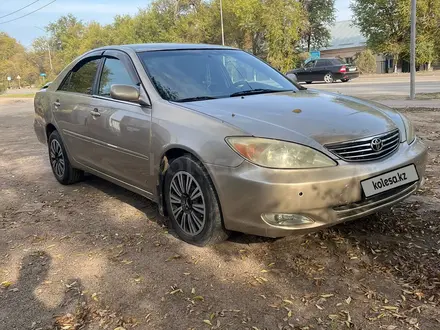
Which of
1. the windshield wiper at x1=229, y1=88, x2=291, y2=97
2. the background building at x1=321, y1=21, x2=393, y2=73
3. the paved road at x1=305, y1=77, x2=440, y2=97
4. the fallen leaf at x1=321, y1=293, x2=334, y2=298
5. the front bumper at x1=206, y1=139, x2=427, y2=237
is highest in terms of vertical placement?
the background building at x1=321, y1=21, x2=393, y2=73

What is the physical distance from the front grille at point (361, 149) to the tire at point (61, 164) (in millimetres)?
3416

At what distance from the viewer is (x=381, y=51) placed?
41.3 m

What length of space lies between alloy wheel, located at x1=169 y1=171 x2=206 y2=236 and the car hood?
55 cm

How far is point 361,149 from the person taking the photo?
9.97ft

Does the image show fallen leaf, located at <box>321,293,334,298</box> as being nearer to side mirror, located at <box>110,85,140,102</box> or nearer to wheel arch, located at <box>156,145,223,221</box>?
wheel arch, located at <box>156,145,223,221</box>

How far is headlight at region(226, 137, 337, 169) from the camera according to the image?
287cm

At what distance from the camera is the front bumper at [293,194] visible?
9.28 ft

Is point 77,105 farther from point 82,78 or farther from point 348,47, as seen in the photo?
point 348,47

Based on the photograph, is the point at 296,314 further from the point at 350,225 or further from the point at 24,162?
the point at 24,162

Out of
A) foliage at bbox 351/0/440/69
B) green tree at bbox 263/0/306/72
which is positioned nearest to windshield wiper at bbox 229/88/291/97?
foliage at bbox 351/0/440/69

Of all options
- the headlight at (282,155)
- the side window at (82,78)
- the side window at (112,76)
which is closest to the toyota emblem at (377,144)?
the headlight at (282,155)

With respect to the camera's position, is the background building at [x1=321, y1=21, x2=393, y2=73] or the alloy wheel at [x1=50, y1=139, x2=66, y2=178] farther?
the background building at [x1=321, y1=21, x2=393, y2=73]

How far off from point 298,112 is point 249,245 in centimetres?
110

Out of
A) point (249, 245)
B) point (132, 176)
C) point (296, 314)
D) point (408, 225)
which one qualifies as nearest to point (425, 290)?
point (296, 314)
